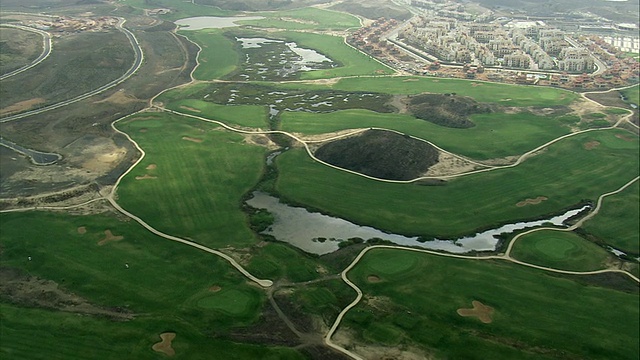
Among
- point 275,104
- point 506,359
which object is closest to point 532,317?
point 506,359

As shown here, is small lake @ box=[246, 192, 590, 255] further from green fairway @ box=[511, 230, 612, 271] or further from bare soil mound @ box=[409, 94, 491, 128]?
bare soil mound @ box=[409, 94, 491, 128]

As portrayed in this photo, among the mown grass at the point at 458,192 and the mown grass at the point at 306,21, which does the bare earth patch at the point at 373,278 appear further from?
the mown grass at the point at 306,21

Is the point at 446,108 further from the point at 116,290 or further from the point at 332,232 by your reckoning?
the point at 116,290

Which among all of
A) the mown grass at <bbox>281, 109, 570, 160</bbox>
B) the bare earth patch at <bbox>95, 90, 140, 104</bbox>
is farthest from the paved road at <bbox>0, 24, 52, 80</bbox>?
the mown grass at <bbox>281, 109, 570, 160</bbox>

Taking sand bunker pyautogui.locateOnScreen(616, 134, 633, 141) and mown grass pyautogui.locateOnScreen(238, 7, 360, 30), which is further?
mown grass pyautogui.locateOnScreen(238, 7, 360, 30)

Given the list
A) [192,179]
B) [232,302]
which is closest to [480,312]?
[232,302]

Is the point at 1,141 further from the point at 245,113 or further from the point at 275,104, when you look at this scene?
the point at 275,104
